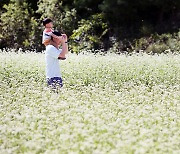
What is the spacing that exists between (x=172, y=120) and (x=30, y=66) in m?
5.98

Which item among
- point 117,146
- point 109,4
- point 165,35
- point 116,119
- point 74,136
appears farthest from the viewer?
point 109,4

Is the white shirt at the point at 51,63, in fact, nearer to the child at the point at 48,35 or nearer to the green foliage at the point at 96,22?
the child at the point at 48,35

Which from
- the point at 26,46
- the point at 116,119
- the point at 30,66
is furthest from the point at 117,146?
the point at 26,46

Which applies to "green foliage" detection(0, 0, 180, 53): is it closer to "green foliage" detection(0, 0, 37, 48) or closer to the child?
"green foliage" detection(0, 0, 37, 48)

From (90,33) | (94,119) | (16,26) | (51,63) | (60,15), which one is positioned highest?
(60,15)

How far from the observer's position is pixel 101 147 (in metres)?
4.24

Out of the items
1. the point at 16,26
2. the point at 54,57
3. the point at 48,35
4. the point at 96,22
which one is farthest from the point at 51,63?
the point at 16,26

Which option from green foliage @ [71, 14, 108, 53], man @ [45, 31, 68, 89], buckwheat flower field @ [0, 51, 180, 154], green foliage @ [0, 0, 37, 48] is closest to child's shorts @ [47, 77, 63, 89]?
man @ [45, 31, 68, 89]

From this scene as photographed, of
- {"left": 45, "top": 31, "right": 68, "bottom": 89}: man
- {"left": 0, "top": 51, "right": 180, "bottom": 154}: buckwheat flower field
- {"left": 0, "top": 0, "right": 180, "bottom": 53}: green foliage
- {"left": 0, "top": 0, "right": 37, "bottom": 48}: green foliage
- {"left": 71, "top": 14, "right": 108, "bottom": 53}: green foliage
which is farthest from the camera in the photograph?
{"left": 0, "top": 0, "right": 37, "bottom": 48}: green foliage

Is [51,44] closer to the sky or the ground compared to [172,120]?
closer to the sky

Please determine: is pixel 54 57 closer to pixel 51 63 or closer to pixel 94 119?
pixel 51 63

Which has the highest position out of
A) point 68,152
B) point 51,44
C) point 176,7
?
point 176,7

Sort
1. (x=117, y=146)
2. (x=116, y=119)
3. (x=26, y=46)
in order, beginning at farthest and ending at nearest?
(x=26, y=46) < (x=116, y=119) < (x=117, y=146)

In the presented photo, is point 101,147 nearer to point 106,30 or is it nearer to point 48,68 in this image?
point 48,68
